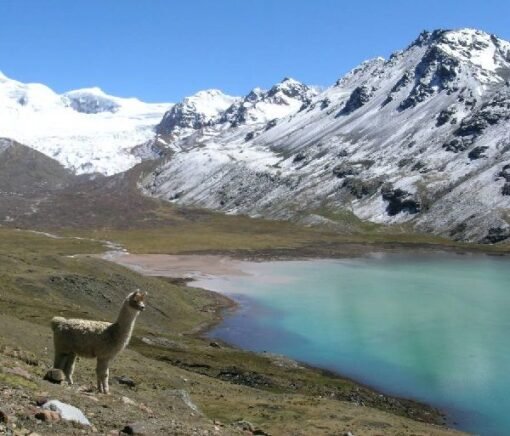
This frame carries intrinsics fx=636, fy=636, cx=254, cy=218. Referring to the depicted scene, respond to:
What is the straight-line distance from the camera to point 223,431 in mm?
24516

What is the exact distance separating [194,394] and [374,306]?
69.1 m

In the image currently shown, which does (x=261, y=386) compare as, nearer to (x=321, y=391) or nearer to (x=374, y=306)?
(x=321, y=391)

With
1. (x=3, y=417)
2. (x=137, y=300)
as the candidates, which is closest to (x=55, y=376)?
(x=137, y=300)

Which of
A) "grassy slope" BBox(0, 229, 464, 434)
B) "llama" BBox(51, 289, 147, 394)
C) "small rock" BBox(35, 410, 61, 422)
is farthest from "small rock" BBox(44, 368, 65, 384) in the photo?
"small rock" BBox(35, 410, 61, 422)

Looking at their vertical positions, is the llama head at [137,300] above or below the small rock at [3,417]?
above

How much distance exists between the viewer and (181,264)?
16488 centimetres

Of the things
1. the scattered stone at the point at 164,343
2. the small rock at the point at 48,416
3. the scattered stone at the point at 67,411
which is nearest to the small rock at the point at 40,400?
the scattered stone at the point at 67,411

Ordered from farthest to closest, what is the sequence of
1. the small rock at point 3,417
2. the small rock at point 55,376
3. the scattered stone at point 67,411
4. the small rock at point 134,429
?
1. the small rock at point 55,376
2. the small rock at point 134,429
3. the scattered stone at point 67,411
4. the small rock at point 3,417

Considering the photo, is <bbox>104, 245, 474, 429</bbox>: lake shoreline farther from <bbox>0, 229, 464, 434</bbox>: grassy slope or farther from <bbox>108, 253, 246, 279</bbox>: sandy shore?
<bbox>0, 229, 464, 434</bbox>: grassy slope

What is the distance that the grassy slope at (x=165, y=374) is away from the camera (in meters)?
22.1

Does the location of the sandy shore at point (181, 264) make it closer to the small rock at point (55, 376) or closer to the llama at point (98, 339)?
the llama at point (98, 339)

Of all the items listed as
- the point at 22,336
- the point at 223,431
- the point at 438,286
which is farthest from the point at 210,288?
the point at 223,431

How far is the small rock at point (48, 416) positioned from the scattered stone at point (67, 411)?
0.79 feet

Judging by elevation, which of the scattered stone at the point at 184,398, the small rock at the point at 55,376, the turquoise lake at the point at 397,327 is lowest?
the turquoise lake at the point at 397,327
